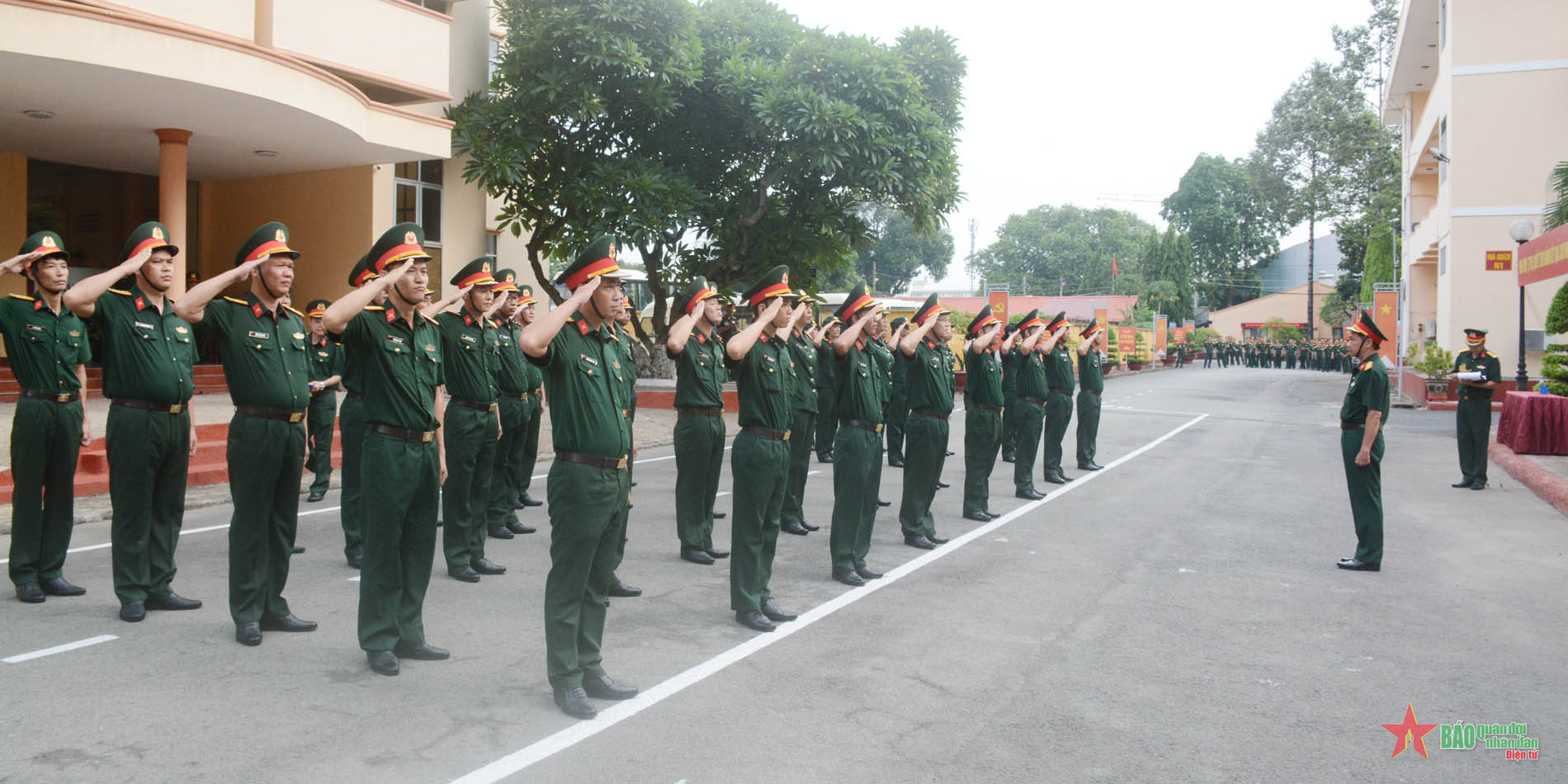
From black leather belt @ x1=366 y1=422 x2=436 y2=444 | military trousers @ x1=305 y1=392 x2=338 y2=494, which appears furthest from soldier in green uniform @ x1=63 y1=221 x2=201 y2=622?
military trousers @ x1=305 y1=392 x2=338 y2=494

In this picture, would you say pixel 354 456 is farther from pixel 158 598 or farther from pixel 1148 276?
pixel 1148 276

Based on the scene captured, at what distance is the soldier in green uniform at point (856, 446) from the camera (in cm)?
760

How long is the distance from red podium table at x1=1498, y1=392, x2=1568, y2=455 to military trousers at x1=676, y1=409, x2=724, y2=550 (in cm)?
1277

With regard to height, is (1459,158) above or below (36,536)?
above

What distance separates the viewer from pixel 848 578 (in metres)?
7.57

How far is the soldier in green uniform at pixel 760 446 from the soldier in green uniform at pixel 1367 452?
14.7 feet

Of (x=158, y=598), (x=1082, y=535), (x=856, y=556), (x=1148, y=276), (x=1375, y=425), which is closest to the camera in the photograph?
(x=158, y=598)

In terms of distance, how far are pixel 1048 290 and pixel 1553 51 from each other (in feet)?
252

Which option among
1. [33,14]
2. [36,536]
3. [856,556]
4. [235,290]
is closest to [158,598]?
[36,536]

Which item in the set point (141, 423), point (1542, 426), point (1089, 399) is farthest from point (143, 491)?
point (1542, 426)

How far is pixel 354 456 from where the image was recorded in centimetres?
816

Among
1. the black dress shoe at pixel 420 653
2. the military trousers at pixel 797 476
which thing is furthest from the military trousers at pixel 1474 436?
the black dress shoe at pixel 420 653

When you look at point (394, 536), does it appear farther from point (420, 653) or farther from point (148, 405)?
point (148, 405)

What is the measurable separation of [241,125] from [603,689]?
14.1 meters
